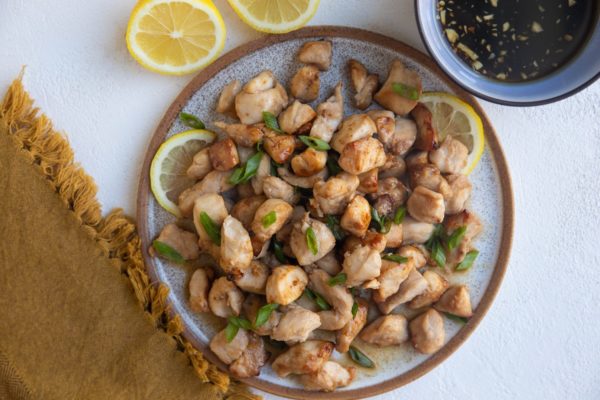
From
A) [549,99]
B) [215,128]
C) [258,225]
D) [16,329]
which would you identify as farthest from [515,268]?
[16,329]

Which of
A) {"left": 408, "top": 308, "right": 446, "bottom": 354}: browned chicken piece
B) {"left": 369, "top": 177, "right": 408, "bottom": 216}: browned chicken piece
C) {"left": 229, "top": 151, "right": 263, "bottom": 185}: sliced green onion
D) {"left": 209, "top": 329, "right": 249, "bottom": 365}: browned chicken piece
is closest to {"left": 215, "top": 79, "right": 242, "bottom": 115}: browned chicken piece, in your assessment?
{"left": 229, "top": 151, "right": 263, "bottom": 185}: sliced green onion

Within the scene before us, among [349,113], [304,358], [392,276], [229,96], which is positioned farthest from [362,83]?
[304,358]

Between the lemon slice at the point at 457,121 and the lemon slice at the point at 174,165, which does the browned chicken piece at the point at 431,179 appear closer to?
the lemon slice at the point at 457,121

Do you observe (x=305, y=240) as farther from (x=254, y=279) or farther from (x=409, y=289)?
(x=409, y=289)

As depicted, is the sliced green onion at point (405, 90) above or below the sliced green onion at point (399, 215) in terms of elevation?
above

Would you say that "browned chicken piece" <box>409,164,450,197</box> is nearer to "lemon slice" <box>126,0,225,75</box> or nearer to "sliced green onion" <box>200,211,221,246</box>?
"sliced green onion" <box>200,211,221,246</box>

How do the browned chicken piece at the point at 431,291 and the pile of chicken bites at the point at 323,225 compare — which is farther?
the browned chicken piece at the point at 431,291

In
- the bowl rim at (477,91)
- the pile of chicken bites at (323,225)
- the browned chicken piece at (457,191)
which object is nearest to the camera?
the bowl rim at (477,91)

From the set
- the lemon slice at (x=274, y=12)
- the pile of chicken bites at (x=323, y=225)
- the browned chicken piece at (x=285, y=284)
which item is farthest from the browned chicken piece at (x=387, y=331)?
the lemon slice at (x=274, y=12)
